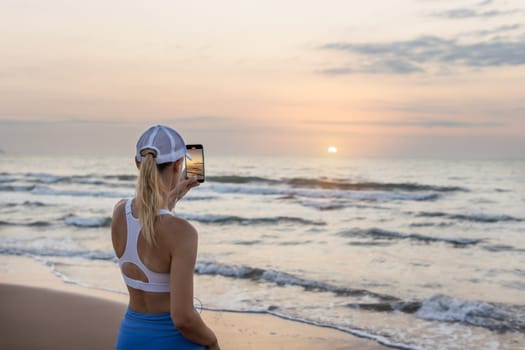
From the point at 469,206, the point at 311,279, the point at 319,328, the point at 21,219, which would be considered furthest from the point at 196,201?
the point at 319,328

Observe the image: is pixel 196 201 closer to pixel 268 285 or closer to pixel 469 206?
pixel 469 206

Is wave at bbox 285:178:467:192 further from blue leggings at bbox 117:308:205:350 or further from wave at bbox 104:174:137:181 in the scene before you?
blue leggings at bbox 117:308:205:350

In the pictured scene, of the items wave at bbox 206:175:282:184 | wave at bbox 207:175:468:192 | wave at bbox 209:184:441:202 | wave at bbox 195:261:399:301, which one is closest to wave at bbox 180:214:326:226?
wave at bbox 195:261:399:301

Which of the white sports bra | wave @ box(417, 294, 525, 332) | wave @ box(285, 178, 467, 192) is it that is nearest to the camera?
the white sports bra

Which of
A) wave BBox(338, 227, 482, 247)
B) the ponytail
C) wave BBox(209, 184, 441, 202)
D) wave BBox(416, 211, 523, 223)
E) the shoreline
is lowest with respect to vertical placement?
wave BBox(209, 184, 441, 202)

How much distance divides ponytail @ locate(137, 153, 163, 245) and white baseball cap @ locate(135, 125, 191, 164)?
0.10 ft

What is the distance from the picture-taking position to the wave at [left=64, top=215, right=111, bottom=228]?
16.5m

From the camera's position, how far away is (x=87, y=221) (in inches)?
668

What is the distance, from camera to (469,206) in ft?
79.4

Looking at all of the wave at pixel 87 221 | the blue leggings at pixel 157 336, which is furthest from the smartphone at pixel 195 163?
the wave at pixel 87 221

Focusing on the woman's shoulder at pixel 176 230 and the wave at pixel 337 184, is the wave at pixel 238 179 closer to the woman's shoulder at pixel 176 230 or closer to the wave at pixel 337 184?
the wave at pixel 337 184

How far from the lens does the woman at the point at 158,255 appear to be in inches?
80.8

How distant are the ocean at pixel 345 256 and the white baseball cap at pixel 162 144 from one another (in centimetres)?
121

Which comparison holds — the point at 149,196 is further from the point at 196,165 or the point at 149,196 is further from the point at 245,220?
the point at 245,220
